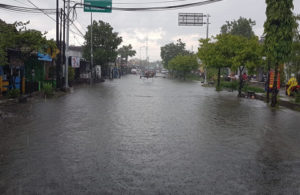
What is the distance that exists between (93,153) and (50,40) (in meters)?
15.1

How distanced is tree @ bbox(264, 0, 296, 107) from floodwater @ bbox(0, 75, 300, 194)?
24.6 ft

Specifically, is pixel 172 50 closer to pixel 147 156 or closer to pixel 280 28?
pixel 280 28

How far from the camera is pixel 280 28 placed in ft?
59.0

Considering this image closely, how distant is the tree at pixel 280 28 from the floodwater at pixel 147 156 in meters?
7.49

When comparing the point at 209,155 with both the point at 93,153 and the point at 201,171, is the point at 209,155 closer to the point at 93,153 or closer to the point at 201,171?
the point at 201,171

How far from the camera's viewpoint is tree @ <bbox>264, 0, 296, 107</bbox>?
17797mm

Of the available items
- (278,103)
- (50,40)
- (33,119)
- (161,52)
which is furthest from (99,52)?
(161,52)

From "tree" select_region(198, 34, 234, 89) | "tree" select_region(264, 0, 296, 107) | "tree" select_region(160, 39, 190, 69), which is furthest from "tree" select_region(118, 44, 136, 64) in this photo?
"tree" select_region(264, 0, 296, 107)

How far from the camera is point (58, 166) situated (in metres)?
6.11

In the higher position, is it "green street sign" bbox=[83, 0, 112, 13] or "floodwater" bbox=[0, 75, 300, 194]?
"green street sign" bbox=[83, 0, 112, 13]

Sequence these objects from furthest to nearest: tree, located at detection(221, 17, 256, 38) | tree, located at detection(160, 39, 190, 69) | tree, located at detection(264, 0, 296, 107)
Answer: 1. tree, located at detection(160, 39, 190, 69)
2. tree, located at detection(221, 17, 256, 38)
3. tree, located at detection(264, 0, 296, 107)

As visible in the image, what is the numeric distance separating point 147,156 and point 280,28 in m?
14.3

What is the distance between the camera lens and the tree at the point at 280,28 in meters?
17.8

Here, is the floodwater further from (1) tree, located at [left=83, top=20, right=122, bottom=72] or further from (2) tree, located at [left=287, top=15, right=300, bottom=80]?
(1) tree, located at [left=83, top=20, right=122, bottom=72]
